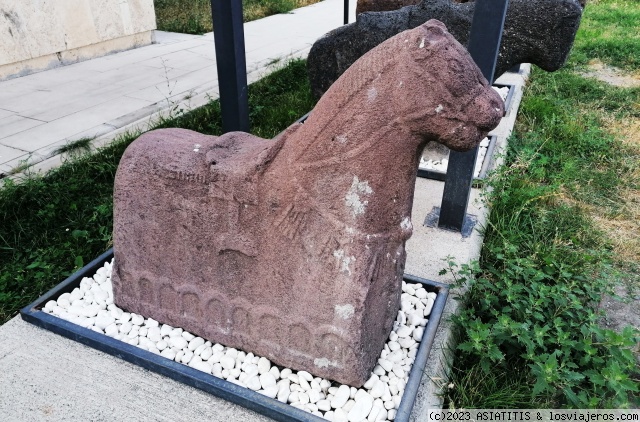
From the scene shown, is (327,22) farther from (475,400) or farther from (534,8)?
(475,400)

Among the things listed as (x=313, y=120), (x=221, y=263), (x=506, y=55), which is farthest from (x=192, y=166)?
(x=506, y=55)

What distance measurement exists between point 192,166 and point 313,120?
531 mm

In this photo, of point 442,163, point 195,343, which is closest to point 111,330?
point 195,343

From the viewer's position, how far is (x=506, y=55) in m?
4.10

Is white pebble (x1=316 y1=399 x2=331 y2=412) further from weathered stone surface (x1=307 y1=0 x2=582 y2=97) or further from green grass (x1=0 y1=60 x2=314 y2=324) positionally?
weathered stone surface (x1=307 y1=0 x2=582 y2=97)

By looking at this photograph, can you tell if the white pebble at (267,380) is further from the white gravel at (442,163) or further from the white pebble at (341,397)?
the white gravel at (442,163)

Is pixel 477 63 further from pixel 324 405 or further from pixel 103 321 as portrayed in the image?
pixel 103 321

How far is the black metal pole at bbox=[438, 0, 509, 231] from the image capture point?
8.52 ft

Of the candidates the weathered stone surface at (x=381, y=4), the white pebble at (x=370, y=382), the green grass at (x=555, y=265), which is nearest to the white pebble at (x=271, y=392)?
the white pebble at (x=370, y=382)

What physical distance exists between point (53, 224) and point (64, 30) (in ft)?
12.7

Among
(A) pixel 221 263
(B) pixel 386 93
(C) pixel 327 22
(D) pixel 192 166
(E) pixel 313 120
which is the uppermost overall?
(B) pixel 386 93

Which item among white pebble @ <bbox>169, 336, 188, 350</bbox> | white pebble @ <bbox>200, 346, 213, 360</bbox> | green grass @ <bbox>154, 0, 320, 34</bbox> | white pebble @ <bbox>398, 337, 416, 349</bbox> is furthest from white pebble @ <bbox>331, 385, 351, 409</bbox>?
green grass @ <bbox>154, 0, 320, 34</bbox>

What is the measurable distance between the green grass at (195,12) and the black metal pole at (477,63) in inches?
248

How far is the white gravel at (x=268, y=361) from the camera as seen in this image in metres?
1.91
